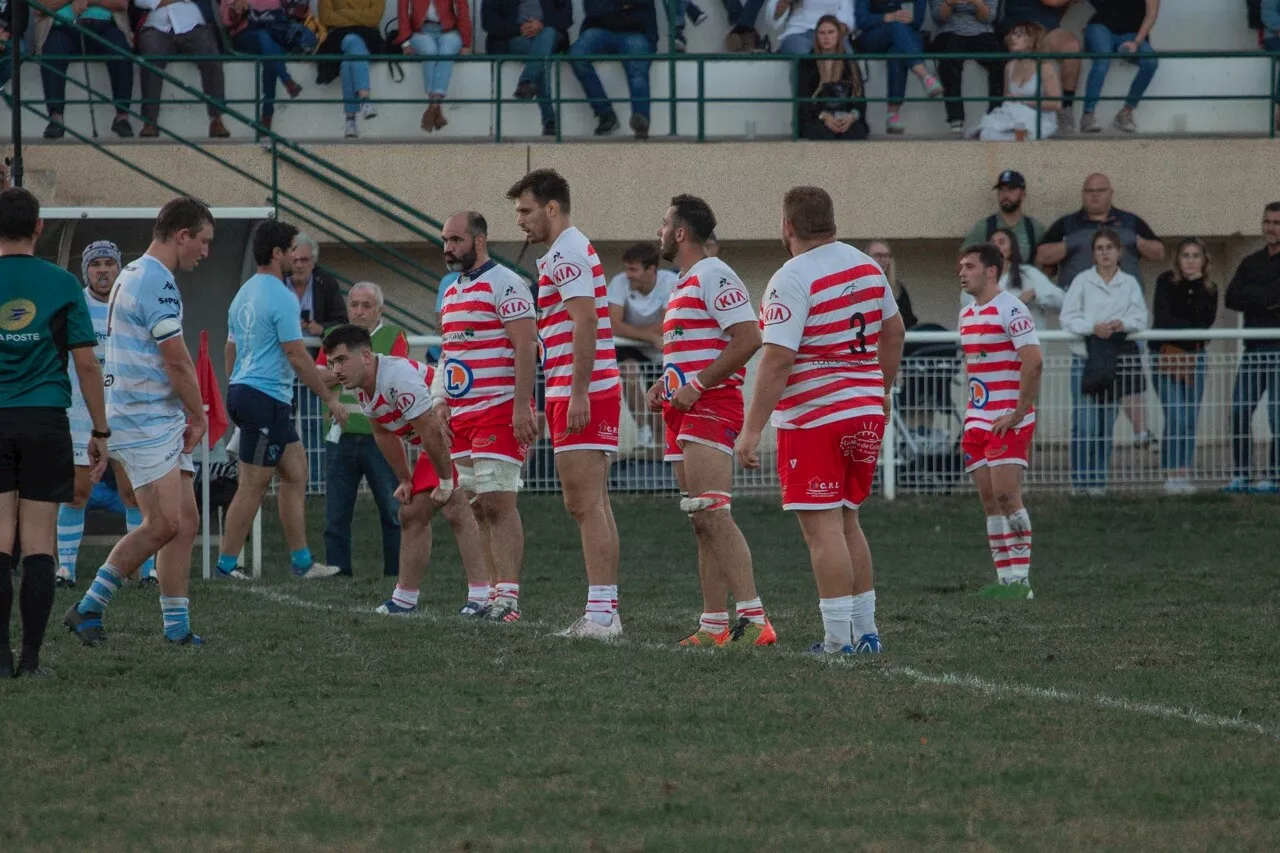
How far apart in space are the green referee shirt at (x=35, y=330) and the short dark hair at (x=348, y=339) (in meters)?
2.32

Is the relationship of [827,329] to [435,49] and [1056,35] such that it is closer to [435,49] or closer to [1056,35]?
[435,49]

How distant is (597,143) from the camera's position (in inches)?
717

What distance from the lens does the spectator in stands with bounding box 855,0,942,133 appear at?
759 inches

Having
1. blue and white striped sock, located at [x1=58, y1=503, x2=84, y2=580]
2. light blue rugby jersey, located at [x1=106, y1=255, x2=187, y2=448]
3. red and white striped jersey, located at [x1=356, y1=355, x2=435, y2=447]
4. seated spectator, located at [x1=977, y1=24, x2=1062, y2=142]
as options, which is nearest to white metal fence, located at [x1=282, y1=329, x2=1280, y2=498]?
seated spectator, located at [x1=977, y1=24, x2=1062, y2=142]

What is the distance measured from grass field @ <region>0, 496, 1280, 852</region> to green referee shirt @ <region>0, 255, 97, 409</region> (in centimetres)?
115

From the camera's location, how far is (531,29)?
1931 cm

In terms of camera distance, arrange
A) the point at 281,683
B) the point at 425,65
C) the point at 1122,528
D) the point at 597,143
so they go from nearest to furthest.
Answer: the point at 281,683 < the point at 1122,528 < the point at 597,143 < the point at 425,65

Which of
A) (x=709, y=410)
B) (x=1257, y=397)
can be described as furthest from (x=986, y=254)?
(x=1257, y=397)

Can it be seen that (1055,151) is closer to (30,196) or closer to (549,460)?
(549,460)

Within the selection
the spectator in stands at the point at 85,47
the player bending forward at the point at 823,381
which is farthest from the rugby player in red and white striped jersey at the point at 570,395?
the spectator in stands at the point at 85,47

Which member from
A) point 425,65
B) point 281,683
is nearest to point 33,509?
point 281,683

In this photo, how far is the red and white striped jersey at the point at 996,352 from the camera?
10.8 meters

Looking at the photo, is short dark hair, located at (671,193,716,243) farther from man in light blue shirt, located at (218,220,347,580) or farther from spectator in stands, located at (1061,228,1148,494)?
spectator in stands, located at (1061,228,1148,494)

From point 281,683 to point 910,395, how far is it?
30.6 feet
